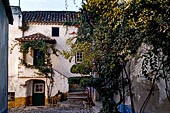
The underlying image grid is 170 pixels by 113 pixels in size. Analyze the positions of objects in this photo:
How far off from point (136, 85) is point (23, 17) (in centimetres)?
1485

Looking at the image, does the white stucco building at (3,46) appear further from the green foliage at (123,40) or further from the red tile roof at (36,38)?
the red tile roof at (36,38)

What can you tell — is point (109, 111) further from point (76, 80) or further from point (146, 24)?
point (76, 80)

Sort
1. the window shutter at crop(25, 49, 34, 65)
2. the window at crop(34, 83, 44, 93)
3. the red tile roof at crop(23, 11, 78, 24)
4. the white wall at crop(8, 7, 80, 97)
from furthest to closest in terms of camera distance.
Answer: the red tile roof at crop(23, 11, 78, 24) < the window at crop(34, 83, 44, 93) < the window shutter at crop(25, 49, 34, 65) < the white wall at crop(8, 7, 80, 97)

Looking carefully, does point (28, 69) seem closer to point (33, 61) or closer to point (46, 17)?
point (33, 61)

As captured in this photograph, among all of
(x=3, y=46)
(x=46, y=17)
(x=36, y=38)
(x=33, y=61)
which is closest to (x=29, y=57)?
(x=33, y=61)

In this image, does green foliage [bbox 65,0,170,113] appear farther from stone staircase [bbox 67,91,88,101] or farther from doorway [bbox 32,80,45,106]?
doorway [bbox 32,80,45,106]

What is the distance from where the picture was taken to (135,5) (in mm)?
3793

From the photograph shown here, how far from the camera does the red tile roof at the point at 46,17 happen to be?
61.1 ft

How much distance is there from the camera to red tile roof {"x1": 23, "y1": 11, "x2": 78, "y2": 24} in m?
18.6

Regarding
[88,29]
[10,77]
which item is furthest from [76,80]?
[88,29]

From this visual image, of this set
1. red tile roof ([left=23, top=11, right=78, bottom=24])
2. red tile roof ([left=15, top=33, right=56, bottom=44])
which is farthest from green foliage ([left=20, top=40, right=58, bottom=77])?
red tile roof ([left=23, top=11, right=78, bottom=24])

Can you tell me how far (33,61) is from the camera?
1791 cm

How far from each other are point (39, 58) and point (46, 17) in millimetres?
4103

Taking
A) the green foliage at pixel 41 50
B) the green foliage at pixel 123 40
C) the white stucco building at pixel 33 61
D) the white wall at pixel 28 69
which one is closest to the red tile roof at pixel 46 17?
the white stucco building at pixel 33 61
